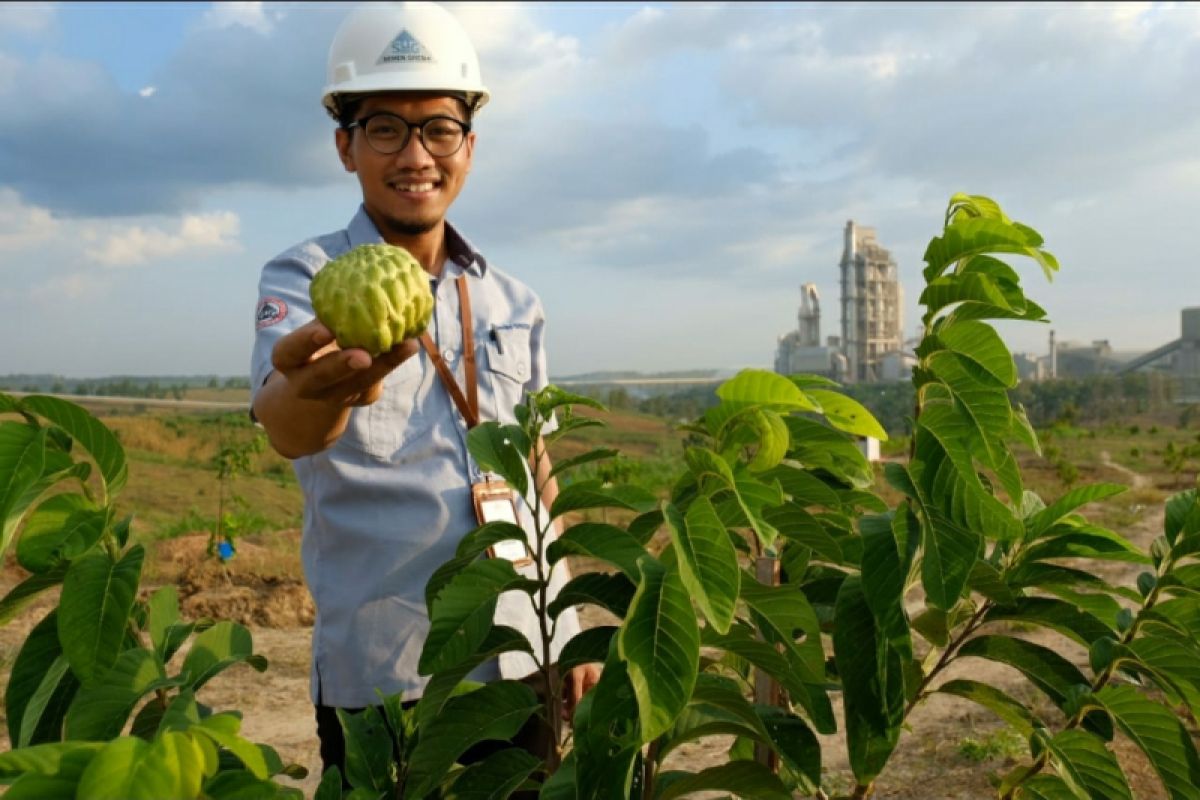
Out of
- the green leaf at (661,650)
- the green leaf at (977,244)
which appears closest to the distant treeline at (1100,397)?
the green leaf at (977,244)

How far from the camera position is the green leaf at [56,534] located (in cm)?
105

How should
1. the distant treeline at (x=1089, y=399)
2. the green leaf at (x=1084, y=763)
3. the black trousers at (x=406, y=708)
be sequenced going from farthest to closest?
1. the distant treeline at (x=1089, y=399)
2. the black trousers at (x=406, y=708)
3. the green leaf at (x=1084, y=763)

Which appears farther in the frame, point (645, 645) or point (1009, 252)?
point (1009, 252)

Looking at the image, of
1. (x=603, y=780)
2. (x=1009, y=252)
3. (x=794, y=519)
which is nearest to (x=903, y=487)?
(x=794, y=519)

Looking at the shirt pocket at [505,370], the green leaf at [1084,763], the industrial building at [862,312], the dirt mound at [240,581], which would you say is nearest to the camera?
the green leaf at [1084,763]

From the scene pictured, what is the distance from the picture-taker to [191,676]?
1.01m

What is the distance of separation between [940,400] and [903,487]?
0.41 ft

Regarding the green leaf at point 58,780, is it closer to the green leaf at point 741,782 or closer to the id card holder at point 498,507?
the green leaf at point 741,782

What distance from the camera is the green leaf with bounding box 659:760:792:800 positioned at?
1.11m

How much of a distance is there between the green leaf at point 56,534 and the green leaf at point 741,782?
68 cm

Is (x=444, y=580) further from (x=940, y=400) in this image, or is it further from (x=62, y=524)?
(x=940, y=400)

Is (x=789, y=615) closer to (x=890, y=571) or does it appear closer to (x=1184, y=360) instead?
(x=890, y=571)

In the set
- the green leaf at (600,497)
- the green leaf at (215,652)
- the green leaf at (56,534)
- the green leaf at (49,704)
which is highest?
the green leaf at (600,497)

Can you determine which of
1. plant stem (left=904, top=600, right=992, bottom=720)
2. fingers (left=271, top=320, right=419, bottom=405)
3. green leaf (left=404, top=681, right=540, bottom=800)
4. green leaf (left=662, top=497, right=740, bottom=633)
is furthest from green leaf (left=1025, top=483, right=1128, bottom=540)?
fingers (left=271, top=320, right=419, bottom=405)
